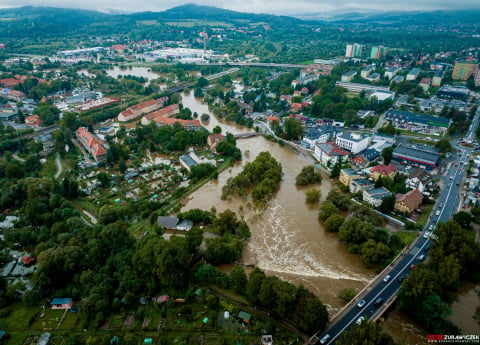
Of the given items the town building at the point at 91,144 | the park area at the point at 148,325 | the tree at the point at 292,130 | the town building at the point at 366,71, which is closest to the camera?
the park area at the point at 148,325

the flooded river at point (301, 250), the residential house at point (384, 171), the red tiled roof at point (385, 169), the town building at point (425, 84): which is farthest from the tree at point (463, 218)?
the town building at point (425, 84)

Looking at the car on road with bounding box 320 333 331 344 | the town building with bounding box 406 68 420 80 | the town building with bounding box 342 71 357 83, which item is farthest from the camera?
the town building with bounding box 342 71 357 83

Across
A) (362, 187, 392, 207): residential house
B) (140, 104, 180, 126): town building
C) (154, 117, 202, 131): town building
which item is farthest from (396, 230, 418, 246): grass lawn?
(140, 104, 180, 126): town building

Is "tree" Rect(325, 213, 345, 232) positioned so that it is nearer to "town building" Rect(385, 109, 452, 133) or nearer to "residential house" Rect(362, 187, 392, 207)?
"residential house" Rect(362, 187, 392, 207)

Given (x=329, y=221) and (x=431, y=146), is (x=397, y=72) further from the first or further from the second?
(x=329, y=221)

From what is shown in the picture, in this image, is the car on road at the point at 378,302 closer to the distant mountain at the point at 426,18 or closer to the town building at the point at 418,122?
the town building at the point at 418,122
